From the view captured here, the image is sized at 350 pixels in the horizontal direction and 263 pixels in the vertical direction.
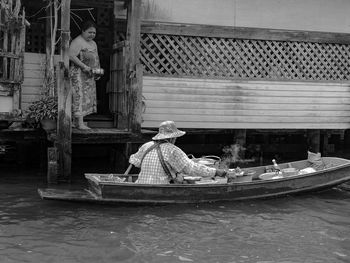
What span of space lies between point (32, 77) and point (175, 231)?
19.4 feet

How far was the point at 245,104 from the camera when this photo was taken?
12945mm

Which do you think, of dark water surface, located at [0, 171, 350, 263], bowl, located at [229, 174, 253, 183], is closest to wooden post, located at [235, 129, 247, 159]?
bowl, located at [229, 174, 253, 183]

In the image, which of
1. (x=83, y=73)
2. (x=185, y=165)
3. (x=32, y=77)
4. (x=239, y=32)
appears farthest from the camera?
(x=239, y=32)

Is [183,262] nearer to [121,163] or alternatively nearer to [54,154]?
[54,154]

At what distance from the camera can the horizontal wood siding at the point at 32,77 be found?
1162 centimetres

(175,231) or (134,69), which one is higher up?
(134,69)

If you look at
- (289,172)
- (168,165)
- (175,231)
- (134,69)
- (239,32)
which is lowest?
(175,231)

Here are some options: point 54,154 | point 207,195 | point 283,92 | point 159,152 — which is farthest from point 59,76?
point 283,92

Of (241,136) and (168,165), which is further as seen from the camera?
(241,136)

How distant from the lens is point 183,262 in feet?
20.9

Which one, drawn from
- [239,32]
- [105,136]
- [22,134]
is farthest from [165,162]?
[239,32]

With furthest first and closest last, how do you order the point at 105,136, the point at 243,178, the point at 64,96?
the point at 105,136
the point at 64,96
the point at 243,178

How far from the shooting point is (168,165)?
884 centimetres

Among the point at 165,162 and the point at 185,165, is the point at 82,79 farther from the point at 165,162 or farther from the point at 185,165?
the point at 185,165
